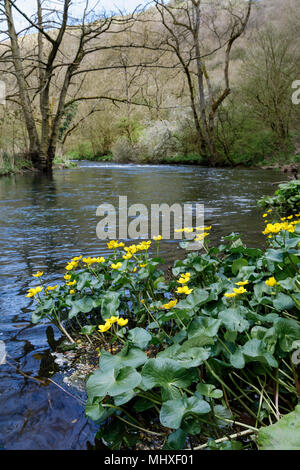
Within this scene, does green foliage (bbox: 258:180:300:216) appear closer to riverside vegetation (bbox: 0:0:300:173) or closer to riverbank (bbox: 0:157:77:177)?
riverside vegetation (bbox: 0:0:300:173)

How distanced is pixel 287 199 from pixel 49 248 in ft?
11.0

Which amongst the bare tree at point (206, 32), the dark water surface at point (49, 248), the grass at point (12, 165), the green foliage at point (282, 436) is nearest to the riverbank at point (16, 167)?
the grass at point (12, 165)

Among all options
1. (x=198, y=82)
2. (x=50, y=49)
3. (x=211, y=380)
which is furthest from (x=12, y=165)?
(x=211, y=380)

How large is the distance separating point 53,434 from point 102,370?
288mm

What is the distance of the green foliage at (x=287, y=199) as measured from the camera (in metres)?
4.69

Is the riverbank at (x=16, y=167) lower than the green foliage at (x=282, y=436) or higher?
higher

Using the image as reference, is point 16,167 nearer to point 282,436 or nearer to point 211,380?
point 211,380

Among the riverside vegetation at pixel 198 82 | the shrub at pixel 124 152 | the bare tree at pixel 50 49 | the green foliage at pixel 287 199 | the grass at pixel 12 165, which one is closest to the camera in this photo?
the green foliage at pixel 287 199

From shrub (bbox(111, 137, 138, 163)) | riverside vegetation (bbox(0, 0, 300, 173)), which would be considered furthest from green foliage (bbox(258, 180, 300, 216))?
shrub (bbox(111, 137, 138, 163))

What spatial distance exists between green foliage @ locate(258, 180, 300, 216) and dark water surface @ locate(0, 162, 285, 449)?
15.6 inches

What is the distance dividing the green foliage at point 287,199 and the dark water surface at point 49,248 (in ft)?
1.30

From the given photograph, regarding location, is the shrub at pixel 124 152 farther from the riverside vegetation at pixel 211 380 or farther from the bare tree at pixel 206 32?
the riverside vegetation at pixel 211 380

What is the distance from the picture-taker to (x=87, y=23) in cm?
943

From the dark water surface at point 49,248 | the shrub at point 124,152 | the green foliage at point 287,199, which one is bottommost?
the dark water surface at point 49,248
